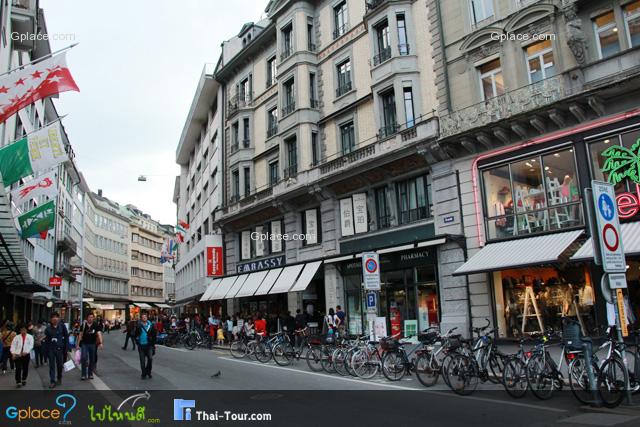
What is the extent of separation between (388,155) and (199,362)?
11.0 metres

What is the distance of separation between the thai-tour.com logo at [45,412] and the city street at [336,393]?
99cm

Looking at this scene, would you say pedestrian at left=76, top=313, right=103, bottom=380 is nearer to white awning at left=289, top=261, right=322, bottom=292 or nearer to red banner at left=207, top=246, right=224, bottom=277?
white awning at left=289, top=261, right=322, bottom=292

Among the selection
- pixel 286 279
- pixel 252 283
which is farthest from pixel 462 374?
pixel 252 283

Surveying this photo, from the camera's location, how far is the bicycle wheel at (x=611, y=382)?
8742 millimetres

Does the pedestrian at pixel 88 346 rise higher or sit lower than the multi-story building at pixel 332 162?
lower

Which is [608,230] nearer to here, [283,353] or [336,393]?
[336,393]

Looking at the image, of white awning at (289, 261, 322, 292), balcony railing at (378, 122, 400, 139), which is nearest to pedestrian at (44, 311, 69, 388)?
white awning at (289, 261, 322, 292)

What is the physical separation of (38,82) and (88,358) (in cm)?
805

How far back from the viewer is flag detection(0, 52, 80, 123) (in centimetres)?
1522

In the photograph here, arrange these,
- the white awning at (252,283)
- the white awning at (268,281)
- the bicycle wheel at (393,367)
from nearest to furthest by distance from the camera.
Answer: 1. the bicycle wheel at (393,367)
2. the white awning at (268,281)
3. the white awning at (252,283)

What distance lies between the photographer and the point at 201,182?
47.6 metres

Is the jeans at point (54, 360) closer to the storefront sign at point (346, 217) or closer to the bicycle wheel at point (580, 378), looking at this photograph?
the bicycle wheel at point (580, 378)

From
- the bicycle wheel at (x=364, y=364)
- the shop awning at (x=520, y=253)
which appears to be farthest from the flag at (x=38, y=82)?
the shop awning at (x=520, y=253)

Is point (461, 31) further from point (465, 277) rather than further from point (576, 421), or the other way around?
point (576, 421)
